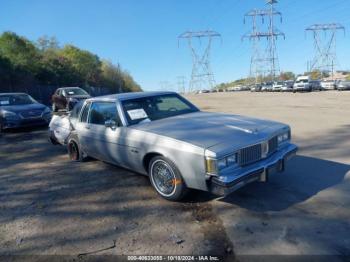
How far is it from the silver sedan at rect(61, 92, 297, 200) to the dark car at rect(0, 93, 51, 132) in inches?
238

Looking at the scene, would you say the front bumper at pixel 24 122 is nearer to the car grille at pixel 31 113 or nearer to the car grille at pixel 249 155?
the car grille at pixel 31 113

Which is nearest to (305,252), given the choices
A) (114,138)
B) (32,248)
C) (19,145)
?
(32,248)

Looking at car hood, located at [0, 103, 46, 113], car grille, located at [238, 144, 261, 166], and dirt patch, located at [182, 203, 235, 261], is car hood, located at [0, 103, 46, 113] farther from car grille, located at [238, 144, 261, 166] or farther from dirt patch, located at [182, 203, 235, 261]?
car grille, located at [238, 144, 261, 166]

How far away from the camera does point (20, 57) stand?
102ft

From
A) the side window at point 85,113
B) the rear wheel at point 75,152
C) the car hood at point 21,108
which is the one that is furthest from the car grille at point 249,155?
the car hood at point 21,108

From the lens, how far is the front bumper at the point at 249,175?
146 inches

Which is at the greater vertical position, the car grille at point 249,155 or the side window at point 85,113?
the side window at point 85,113

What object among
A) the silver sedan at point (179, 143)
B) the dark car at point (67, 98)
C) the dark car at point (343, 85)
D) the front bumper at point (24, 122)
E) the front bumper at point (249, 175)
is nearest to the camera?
the front bumper at point (249, 175)

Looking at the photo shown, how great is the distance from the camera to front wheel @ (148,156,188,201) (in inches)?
164

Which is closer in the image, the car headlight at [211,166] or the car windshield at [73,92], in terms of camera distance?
the car headlight at [211,166]

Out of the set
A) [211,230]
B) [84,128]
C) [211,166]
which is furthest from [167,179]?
[84,128]

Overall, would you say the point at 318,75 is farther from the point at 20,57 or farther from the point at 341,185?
the point at 341,185

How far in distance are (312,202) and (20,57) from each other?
108 ft

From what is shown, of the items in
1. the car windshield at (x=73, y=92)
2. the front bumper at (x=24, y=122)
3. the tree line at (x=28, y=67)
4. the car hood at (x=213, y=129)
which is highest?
the tree line at (x=28, y=67)
